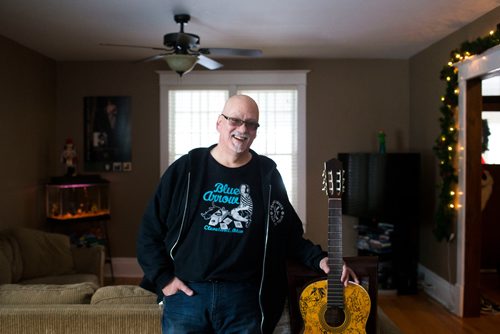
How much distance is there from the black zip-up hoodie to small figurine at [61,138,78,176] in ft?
13.8

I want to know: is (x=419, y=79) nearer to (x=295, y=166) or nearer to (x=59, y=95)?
(x=295, y=166)

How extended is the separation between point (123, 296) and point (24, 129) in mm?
3745

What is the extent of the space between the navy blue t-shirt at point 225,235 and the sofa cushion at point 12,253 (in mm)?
3047

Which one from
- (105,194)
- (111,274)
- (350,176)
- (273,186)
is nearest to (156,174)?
(105,194)

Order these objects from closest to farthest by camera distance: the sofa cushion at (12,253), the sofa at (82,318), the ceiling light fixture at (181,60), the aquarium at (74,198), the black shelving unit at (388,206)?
the sofa at (82,318), the ceiling light fixture at (181,60), the sofa cushion at (12,253), the black shelving unit at (388,206), the aquarium at (74,198)

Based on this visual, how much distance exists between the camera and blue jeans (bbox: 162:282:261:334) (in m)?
1.82

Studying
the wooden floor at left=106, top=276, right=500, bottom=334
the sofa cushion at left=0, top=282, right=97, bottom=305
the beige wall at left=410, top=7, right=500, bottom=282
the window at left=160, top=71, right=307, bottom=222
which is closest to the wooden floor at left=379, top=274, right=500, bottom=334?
the wooden floor at left=106, top=276, right=500, bottom=334

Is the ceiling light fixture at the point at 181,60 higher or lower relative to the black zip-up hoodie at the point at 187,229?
higher

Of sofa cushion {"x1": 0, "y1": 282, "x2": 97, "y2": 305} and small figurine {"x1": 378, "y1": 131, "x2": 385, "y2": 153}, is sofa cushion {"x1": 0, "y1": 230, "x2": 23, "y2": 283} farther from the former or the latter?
small figurine {"x1": 378, "y1": 131, "x2": 385, "y2": 153}

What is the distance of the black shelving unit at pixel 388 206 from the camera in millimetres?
5367

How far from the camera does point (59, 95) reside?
249 inches

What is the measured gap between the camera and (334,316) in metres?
1.92

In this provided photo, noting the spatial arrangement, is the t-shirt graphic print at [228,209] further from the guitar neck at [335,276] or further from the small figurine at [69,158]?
the small figurine at [69,158]
